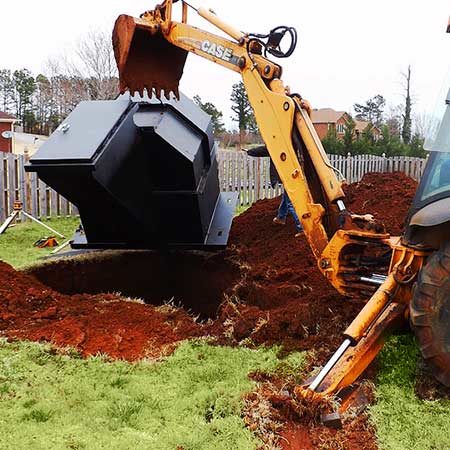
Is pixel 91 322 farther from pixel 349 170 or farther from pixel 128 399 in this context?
pixel 349 170

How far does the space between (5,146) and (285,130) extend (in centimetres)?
3009

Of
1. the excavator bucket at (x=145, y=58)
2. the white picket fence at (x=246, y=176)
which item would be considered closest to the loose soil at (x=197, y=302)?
the excavator bucket at (x=145, y=58)

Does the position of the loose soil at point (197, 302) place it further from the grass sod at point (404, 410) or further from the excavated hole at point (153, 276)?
the grass sod at point (404, 410)

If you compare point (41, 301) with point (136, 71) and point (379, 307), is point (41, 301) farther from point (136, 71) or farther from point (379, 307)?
point (379, 307)

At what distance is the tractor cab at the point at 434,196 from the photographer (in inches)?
129

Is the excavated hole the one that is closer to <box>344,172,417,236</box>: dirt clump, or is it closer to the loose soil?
the loose soil

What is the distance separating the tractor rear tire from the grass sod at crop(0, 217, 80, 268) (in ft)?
16.5

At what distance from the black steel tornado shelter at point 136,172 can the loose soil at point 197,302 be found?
15.1 inches

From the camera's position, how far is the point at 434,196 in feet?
11.5

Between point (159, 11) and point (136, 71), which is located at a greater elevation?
point (159, 11)

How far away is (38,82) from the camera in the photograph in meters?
43.6

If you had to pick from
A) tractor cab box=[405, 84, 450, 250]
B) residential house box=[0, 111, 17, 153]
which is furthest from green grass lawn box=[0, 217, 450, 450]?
residential house box=[0, 111, 17, 153]

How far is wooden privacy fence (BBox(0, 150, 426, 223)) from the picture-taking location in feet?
35.3

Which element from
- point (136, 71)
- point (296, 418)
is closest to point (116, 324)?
point (296, 418)
